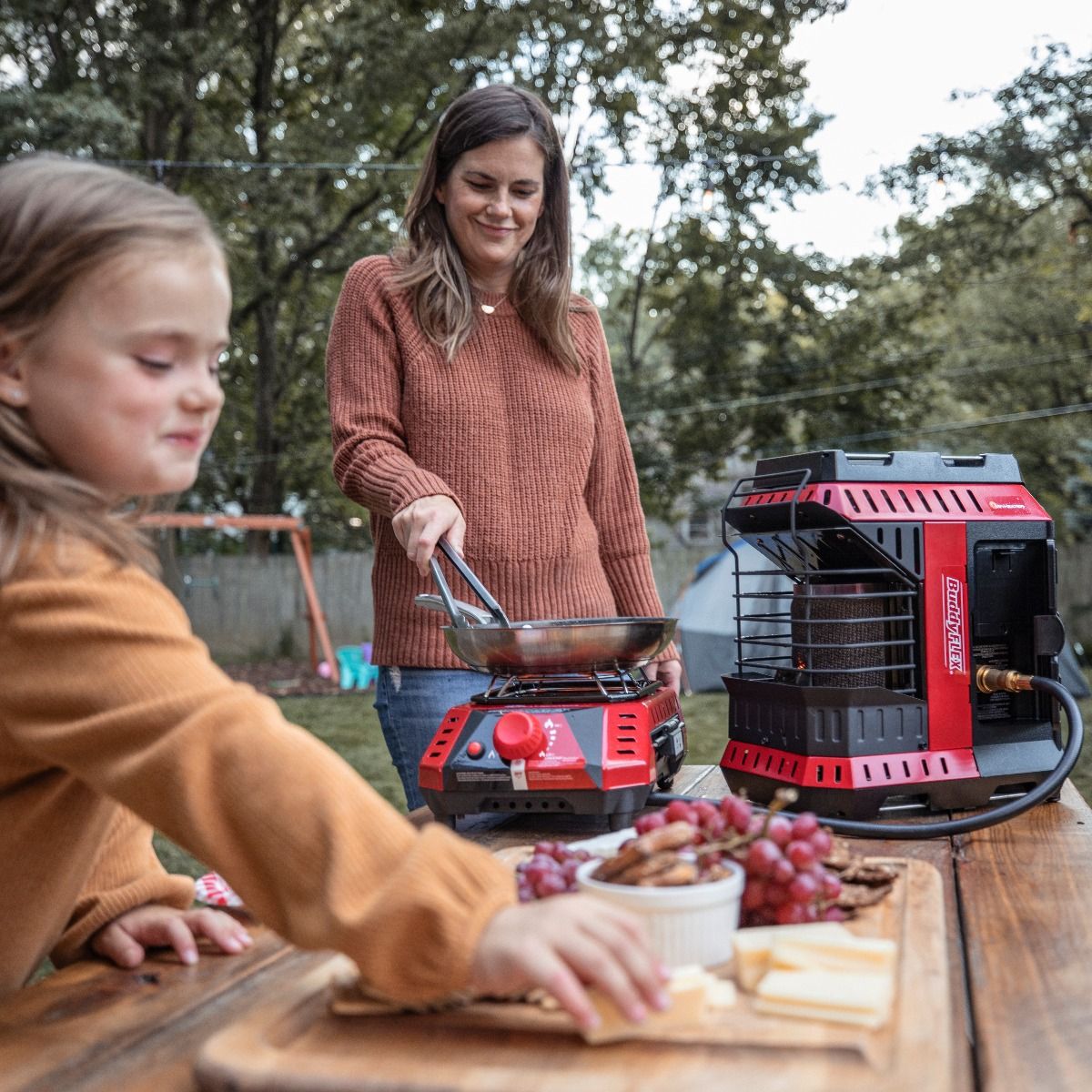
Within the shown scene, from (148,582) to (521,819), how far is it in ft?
2.83

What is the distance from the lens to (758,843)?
1.01 m

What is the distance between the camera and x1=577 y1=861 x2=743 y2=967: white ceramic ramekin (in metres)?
0.92

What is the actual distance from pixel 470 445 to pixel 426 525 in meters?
0.34

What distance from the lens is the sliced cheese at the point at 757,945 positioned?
878mm

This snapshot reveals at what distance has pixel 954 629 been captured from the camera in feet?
5.56

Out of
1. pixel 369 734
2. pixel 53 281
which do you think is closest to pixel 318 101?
pixel 369 734

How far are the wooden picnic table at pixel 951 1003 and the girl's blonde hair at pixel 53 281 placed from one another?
14.5 inches

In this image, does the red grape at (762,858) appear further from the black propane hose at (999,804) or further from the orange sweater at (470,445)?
the orange sweater at (470,445)

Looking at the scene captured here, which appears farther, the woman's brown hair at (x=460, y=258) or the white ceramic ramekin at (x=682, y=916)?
the woman's brown hair at (x=460, y=258)

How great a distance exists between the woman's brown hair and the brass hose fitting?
2.94 feet

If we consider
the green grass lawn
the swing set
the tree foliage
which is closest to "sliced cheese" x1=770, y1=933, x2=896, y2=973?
the green grass lawn

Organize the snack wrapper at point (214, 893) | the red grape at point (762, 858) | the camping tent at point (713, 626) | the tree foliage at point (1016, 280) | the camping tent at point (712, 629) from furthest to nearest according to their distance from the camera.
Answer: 1. the tree foliage at point (1016, 280)
2. the camping tent at point (712, 629)
3. the camping tent at point (713, 626)
4. the snack wrapper at point (214, 893)
5. the red grape at point (762, 858)

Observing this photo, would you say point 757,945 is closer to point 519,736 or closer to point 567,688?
point 519,736

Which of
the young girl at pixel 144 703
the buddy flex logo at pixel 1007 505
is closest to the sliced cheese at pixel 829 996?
the young girl at pixel 144 703
